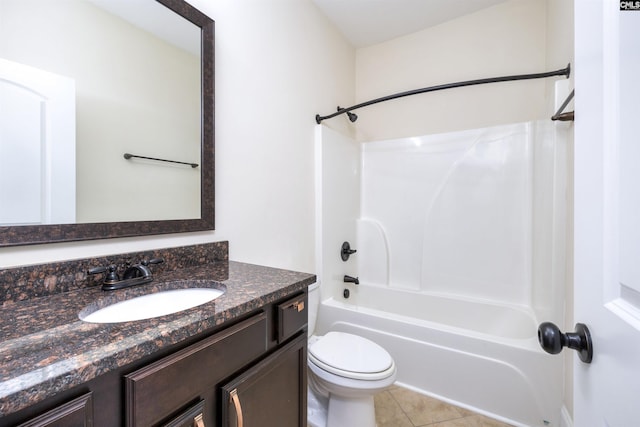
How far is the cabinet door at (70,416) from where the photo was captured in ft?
1.31

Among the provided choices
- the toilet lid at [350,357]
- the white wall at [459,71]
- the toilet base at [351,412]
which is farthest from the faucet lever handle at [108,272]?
the white wall at [459,71]

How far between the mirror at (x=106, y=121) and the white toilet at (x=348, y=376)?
2.86 feet

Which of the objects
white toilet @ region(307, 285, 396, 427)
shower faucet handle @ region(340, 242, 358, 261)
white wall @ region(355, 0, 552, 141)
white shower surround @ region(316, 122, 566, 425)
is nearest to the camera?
white toilet @ region(307, 285, 396, 427)

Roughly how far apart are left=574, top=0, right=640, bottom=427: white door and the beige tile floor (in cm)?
125

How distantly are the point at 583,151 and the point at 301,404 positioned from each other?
3.67 feet

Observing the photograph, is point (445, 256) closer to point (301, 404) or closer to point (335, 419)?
point (335, 419)

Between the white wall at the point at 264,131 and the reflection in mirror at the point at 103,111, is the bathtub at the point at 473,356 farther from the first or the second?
the reflection in mirror at the point at 103,111

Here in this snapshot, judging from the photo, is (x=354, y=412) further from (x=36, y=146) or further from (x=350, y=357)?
(x=36, y=146)

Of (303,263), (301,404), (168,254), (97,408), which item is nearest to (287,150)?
(303,263)

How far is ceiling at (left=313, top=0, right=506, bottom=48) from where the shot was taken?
6.73 ft

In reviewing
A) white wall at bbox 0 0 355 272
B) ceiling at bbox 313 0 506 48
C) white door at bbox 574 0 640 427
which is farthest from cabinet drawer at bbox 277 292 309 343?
ceiling at bbox 313 0 506 48

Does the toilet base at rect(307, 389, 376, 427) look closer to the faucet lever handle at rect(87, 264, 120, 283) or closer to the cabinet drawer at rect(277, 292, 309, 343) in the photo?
the cabinet drawer at rect(277, 292, 309, 343)

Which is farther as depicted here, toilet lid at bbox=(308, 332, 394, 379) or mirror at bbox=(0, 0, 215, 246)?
toilet lid at bbox=(308, 332, 394, 379)

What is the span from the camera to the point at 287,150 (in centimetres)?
176
